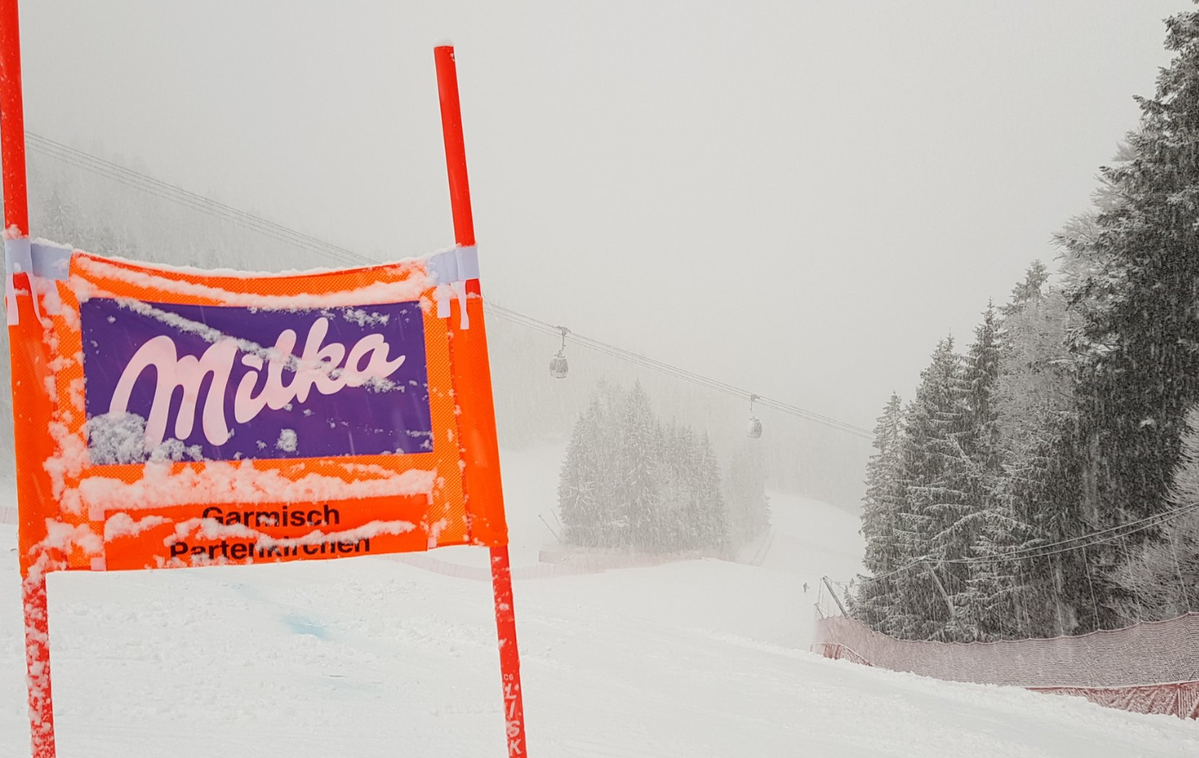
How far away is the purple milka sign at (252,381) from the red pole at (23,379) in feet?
0.64

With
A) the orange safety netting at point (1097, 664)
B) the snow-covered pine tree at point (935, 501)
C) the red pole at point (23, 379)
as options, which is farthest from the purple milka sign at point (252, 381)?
the snow-covered pine tree at point (935, 501)

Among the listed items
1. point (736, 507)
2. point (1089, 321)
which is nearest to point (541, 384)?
point (736, 507)

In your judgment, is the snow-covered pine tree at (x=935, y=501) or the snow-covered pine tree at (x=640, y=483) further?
the snow-covered pine tree at (x=640, y=483)

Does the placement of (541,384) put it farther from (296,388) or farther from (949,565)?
(296,388)

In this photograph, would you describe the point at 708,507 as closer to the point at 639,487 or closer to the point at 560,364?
the point at 639,487

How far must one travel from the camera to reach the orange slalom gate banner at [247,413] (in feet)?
8.82

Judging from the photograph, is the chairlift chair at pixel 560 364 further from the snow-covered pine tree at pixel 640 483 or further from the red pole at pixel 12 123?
the snow-covered pine tree at pixel 640 483

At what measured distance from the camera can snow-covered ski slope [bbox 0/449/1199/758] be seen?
5254 mm

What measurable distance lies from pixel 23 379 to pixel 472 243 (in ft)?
5.43

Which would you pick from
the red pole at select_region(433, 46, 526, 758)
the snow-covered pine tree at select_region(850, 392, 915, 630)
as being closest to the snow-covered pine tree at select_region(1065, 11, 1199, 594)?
the snow-covered pine tree at select_region(850, 392, 915, 630)

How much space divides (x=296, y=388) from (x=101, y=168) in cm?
1970

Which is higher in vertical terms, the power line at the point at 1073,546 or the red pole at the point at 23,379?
the red pole at the point at 23,379

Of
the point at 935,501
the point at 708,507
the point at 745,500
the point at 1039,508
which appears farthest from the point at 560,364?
the point at 745,500

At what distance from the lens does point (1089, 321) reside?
687 inches
